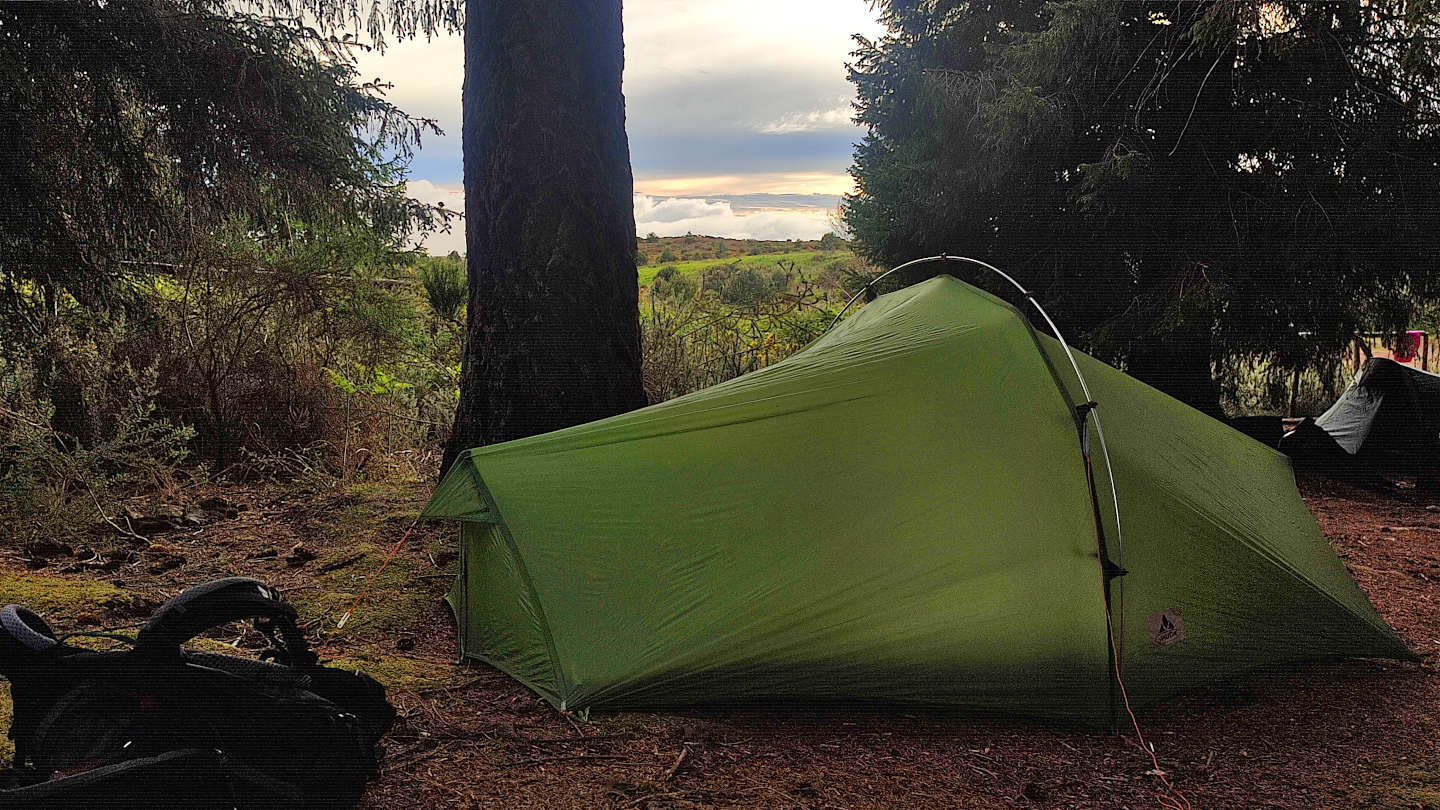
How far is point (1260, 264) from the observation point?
23.2ft

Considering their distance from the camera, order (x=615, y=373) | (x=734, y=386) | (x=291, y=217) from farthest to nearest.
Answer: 1. (x=291, y=217)
2. (x=615, y=373)
3. (x=734, y=386)

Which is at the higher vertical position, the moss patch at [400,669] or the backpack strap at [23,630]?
the backpack strap at [23,630]

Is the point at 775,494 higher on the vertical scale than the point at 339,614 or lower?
higher

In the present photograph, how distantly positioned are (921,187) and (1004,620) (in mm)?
6007

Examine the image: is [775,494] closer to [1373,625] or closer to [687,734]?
[687,734]

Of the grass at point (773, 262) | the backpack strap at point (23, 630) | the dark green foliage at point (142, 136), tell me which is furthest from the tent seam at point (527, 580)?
the grass at point (773, 262)

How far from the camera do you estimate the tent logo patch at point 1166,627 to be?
3055mm

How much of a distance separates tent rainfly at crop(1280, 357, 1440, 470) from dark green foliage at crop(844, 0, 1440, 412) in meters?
0.44

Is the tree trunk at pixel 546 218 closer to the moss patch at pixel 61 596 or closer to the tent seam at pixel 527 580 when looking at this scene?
the tent seam at pixel 527 580

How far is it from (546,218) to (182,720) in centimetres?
296

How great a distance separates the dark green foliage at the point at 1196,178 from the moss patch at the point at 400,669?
17.8 feet

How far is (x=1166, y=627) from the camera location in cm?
308

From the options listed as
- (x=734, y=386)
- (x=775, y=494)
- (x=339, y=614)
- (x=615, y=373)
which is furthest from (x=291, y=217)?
(x=775, y=494)

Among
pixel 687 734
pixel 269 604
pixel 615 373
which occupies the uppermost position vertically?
pixel 615 373
